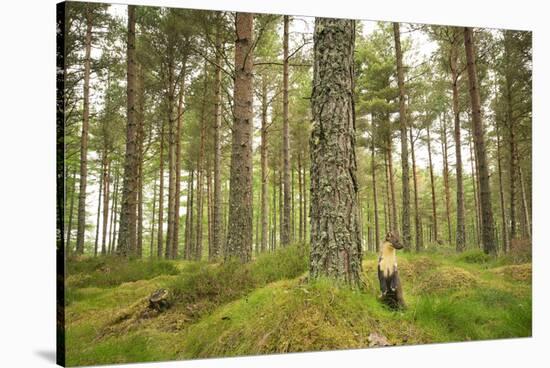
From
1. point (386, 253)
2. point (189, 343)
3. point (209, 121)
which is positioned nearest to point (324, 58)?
point (209, 121)

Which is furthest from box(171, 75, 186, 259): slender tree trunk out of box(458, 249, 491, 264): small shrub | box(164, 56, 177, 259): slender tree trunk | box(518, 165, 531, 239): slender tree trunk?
box(518, 165, 531, 239): slender tree trunk

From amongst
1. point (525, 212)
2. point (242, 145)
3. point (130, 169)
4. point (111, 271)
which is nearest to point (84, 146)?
point (130, 169)

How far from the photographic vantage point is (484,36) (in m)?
8.19

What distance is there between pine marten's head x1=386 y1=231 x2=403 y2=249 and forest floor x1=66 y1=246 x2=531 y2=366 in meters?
0.24

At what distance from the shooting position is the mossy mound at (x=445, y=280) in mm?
7188

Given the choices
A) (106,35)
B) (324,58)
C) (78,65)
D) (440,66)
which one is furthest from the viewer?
(440,66)

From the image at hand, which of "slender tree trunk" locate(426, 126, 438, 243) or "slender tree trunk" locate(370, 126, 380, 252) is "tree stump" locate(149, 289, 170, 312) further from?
"slender tree trunk" locate(426, 126, 438, 243)

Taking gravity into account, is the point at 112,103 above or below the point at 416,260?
above

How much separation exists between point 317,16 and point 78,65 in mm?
2929

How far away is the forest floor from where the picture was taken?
5742mm

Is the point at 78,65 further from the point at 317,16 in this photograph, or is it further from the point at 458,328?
the point at 458,328

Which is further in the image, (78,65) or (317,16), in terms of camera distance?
(317,16)

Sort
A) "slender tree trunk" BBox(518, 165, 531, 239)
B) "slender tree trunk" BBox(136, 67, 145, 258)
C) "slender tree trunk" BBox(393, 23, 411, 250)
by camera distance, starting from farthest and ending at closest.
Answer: "slender tree trunk" BBox(518, 165, 531, 239) < "slender tree trunk" BBox(393, 23, 411, 250) < "slender tree trunk" BBox(136, 67, 145, 258)

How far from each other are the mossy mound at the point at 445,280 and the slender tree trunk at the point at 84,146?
4124mm
